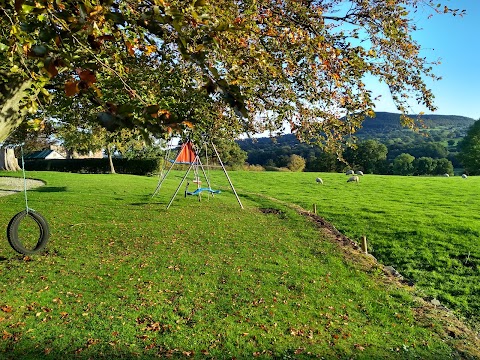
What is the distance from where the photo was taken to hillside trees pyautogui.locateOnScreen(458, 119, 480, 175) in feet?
231

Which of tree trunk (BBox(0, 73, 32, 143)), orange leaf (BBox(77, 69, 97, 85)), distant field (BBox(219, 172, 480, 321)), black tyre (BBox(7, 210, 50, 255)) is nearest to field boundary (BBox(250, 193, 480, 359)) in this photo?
distant field (BBox(219, 172, 480, 321))

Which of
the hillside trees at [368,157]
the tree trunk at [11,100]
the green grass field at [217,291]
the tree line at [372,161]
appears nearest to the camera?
the tree trunk at [11,100]

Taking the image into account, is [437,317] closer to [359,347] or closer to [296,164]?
[359,347]

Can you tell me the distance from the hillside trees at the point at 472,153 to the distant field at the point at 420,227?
5080 cm

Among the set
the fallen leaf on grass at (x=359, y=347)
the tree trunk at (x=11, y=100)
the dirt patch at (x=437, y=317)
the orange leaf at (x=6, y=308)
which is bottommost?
the dirt patch at (x=437, y=317)

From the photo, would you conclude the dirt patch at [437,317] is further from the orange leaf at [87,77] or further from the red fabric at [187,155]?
the red fabric at [187,155]

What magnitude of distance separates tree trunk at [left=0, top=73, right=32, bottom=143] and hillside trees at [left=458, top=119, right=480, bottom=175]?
7838 centimetres

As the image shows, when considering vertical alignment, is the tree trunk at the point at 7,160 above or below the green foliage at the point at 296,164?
above

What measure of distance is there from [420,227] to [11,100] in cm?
1349

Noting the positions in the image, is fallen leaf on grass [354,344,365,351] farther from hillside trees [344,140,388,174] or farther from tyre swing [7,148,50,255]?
hillside trees [344,140,388,174]

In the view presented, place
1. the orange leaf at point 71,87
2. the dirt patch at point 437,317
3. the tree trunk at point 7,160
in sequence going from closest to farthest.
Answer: the orange leaf at point 71,87 → the dirt patch at point 437,317 → the tree trunk at point 7,160

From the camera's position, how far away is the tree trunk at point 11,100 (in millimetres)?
4828

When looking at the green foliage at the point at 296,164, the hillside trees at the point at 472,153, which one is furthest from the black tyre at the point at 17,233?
the hillside trees at the point at 472,153

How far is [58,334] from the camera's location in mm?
5414
